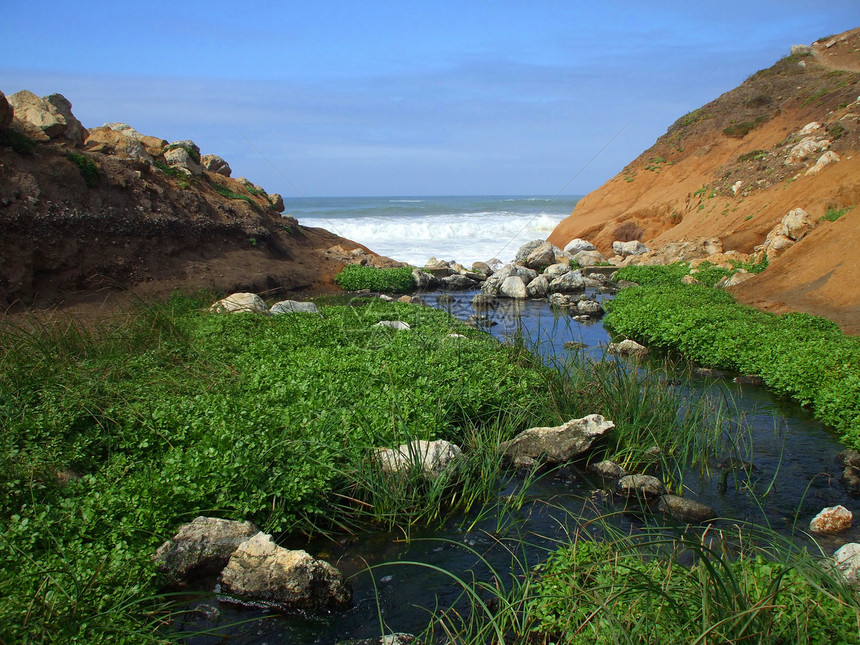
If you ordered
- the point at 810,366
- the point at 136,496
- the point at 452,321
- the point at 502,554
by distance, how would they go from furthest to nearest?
the point at 452,321 < the point at 810,366 < the point at 502,554 < the point at 136,496

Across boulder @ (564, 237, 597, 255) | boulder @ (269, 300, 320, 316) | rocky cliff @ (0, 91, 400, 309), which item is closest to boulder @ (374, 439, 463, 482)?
boulder @ (269, 300, 320, 316)

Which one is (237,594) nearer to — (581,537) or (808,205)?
(581,537)

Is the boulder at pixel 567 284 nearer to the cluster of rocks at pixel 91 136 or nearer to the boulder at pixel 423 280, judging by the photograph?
the boulder at pixel 423 280

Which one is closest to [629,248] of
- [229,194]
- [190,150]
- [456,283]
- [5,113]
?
[456,283]

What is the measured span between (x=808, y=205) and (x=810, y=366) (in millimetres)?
13094

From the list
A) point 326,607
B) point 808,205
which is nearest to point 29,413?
point 326,607

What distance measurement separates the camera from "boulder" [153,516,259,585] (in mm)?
4203

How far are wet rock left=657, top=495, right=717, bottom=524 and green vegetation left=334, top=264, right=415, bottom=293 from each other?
1410cm

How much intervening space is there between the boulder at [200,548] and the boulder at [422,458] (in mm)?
1311

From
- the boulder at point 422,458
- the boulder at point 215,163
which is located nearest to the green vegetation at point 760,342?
the boulder at point 422,458

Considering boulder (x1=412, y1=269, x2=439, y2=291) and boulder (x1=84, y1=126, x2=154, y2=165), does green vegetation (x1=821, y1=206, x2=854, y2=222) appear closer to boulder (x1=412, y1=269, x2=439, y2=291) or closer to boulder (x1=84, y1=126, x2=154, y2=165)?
boulder (x1=412, y1=269, x2=439, y2=291)

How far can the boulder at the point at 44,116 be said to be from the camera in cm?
1484

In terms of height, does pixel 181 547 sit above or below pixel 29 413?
below

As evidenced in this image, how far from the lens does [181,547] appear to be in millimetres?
4266
